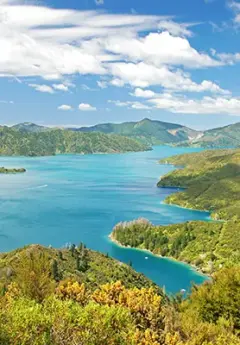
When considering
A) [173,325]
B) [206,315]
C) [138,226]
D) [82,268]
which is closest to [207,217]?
[138,226]

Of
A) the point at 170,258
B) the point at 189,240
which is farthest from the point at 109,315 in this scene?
the point at 189,240

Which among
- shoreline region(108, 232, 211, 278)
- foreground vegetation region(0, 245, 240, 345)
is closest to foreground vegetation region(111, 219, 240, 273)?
shoreline region(108, 232, 211, 278)

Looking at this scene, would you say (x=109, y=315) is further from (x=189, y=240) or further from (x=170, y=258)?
(x=189, y=240)

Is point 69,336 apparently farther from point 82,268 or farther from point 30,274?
point 82,268

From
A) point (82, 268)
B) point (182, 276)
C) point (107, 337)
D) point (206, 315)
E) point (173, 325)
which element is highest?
point (107, 337)

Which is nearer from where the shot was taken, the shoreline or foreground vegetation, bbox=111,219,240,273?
the shoreline

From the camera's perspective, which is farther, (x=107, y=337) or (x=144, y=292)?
(x=144, y=292)

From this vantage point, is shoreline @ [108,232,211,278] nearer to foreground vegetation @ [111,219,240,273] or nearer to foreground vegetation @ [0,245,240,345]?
foreground vegetation @ [111,219,240,273]

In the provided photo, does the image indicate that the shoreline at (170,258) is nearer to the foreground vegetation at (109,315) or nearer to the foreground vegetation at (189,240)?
the foreground vegetation at (189,240)
